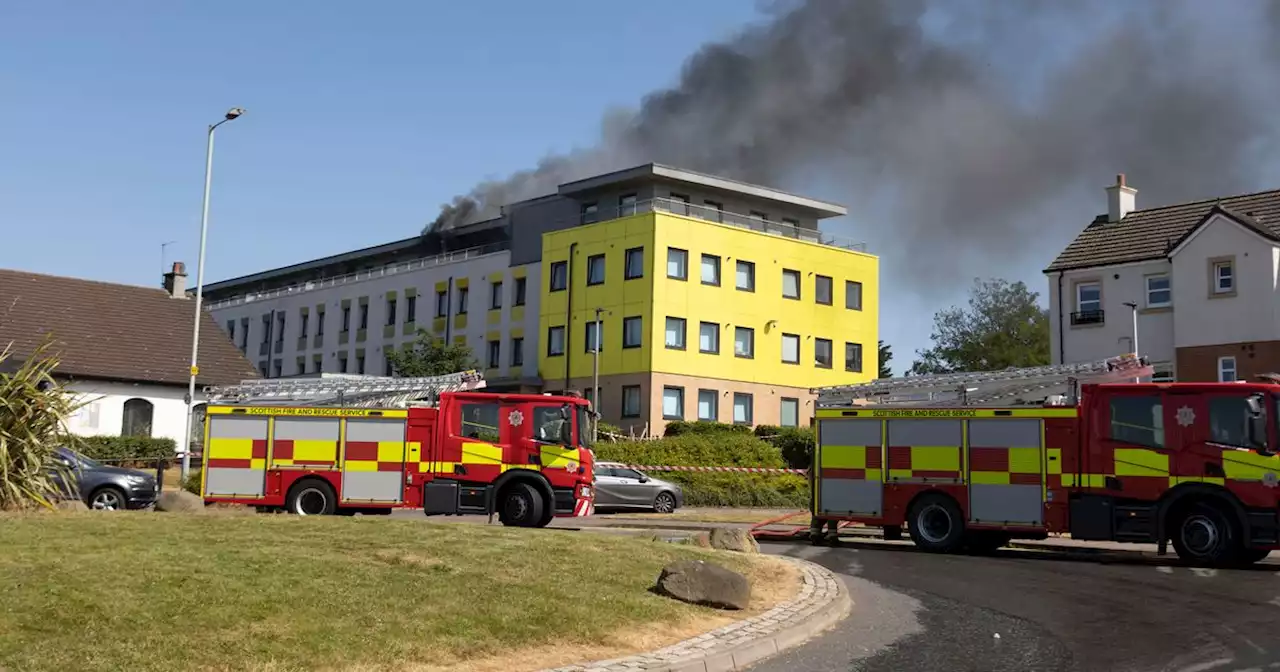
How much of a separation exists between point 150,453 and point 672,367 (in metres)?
23.0

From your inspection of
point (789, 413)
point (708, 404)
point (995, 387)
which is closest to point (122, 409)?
point (708, 404)

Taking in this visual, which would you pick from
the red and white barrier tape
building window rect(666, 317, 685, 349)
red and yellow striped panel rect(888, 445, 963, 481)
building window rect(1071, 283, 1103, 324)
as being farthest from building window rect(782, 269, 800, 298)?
red and yellow striped panel rect(888, 445, 963, 481)

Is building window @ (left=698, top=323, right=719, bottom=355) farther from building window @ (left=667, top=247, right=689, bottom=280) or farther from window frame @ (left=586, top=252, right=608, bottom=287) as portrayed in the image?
window frame @ (left=586, top=252, right=608, bottom=287)

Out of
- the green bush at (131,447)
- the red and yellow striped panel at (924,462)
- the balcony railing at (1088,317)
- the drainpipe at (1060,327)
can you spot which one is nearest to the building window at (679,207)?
the drainpipe at (1060,327)

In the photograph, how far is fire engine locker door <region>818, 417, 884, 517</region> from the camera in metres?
23.0

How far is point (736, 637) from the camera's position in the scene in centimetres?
1137

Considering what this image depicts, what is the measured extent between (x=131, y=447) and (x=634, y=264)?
2381 cm

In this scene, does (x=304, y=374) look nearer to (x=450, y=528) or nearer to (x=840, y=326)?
(x=840, y=326)

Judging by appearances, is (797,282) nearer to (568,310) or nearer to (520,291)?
(568,310)

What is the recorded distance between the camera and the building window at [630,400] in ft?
189

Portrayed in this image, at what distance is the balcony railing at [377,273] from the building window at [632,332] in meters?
11.5

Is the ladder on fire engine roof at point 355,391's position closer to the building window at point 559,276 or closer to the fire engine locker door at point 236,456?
the fire engine locker door at point 236,456

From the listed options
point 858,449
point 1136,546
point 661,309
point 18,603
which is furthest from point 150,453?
point 18,603

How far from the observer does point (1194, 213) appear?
1778 inches
